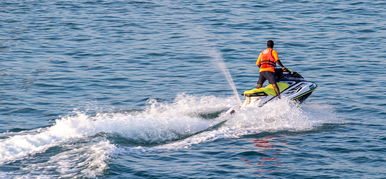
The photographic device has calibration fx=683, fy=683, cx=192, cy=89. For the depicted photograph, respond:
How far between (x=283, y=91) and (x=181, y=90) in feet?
15.5

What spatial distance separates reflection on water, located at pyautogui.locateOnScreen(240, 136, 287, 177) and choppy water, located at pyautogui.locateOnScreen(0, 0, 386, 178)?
0.10 ft

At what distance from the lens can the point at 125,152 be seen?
1535 centimetres

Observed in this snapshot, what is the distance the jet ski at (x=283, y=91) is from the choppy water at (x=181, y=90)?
0.92 feet

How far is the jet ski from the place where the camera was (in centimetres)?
1889

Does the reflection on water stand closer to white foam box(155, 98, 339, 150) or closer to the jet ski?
white foam box(155, 98, 339, 150)

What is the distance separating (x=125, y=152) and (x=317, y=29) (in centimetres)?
1951

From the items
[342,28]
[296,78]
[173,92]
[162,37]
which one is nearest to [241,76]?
[173,92]

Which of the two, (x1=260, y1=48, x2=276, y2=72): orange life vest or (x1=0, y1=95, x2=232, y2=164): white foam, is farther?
(x1=260, y1=48, x2=276, y2=72): orange life vest

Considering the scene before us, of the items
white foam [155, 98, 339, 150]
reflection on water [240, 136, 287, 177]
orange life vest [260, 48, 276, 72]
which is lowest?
reflection on water [240, 136, 287, 177]

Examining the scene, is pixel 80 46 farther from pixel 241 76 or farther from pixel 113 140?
pixel 113 140

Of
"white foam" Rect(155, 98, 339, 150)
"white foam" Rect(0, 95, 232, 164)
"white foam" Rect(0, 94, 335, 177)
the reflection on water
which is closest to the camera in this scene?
"white foam" Rect(0, 94, 335, 177)

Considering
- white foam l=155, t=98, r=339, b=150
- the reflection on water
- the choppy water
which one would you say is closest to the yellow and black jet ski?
white foam l=155, t=98, r=339, b=150

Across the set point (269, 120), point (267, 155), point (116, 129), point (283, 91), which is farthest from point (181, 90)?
point (267, 155)

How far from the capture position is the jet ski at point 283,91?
18891 mm
